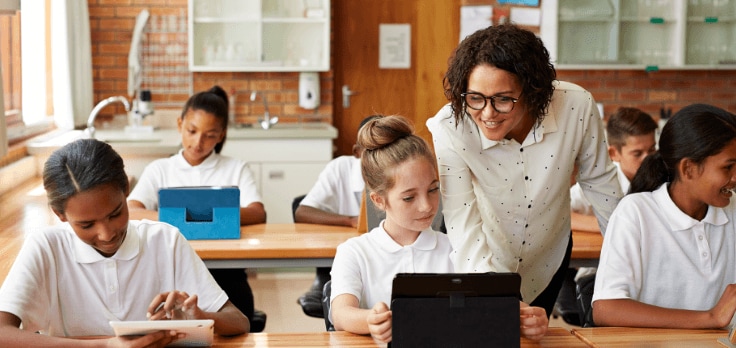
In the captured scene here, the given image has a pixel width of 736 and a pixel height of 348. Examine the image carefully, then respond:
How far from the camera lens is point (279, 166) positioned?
5.48m

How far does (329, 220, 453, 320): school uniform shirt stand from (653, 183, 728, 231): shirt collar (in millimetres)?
564

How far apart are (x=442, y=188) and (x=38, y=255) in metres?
0.99

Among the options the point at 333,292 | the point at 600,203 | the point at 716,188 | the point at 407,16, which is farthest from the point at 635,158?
the point at 407,16

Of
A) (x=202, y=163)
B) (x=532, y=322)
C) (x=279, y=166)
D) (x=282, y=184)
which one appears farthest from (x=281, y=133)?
(x=532, y=322)

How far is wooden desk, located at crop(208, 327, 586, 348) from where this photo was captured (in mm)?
1920

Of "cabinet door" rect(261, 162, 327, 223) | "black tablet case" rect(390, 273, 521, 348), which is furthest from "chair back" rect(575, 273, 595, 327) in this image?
"cabinet door" rect(261, 162, 327, 223)

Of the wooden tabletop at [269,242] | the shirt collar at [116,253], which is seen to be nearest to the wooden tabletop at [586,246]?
the wooden tabletop at [269,242]

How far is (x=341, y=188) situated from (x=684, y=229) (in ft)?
5.79

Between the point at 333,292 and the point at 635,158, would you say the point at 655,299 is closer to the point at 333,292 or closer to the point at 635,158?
the point at 333,292

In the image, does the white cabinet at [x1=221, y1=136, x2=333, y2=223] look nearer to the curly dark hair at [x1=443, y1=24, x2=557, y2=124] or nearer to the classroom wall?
the classroom wall

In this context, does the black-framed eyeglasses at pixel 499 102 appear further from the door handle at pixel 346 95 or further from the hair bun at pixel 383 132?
the door handle at pixel 346 95

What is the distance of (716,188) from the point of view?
220cm

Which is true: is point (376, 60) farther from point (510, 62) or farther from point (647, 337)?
point (647, 337)

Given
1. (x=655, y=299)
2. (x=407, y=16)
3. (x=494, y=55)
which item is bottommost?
(x=655, y=299)
